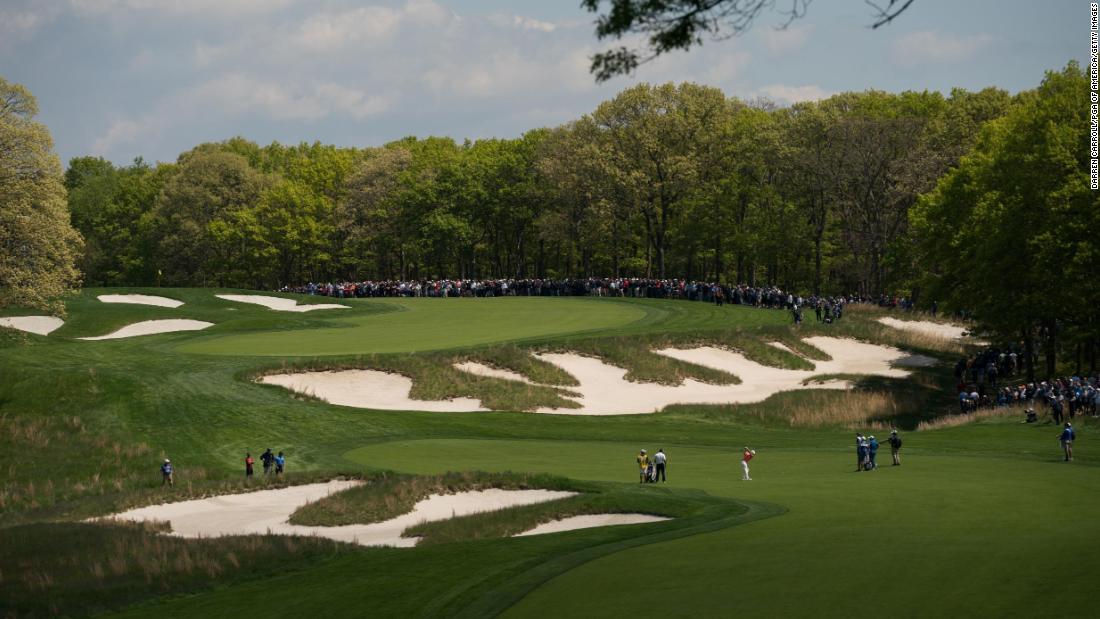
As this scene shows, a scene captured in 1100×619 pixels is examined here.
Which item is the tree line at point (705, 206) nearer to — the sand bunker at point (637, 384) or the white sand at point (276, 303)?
the sand bunker at point (637, 384)

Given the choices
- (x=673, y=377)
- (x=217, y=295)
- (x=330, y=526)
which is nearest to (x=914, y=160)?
(x=673, y=377)

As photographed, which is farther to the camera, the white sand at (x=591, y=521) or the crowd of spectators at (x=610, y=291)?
the crowd of spectators at (x=610, y=291)

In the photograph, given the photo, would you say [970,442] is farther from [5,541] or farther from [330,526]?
[5,541]

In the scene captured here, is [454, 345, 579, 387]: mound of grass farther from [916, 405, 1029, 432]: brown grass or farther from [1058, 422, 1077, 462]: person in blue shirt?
[1058, 422, 1077, 462]: person in blue shirt

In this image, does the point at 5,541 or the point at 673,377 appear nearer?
the point at 5,541

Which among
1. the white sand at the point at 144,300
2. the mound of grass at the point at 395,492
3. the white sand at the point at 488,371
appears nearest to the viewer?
the mound of grass at the point at 395,492

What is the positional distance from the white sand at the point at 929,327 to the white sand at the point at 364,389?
41666 millimetres

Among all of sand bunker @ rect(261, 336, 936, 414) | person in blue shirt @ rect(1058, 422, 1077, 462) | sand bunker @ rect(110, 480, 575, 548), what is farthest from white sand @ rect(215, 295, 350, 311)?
person in blue shirt @ rect(1058, 422, 1077, 462)

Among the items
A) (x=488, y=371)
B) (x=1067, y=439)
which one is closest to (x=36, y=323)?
(x=488, y=371)

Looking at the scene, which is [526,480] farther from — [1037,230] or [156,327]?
[156,327]

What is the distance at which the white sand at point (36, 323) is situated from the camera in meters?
74.1

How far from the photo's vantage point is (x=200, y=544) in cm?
2809

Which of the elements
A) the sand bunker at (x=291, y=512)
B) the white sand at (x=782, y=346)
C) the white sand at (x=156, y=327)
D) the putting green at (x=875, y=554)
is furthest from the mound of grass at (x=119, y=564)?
the white sand at (x=782, y=346)

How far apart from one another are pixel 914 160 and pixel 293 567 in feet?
281
